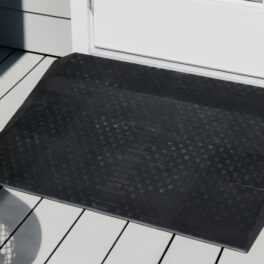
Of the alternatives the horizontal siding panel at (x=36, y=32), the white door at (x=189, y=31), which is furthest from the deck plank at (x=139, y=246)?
the horizontal siding panel at (x=36, y=32)

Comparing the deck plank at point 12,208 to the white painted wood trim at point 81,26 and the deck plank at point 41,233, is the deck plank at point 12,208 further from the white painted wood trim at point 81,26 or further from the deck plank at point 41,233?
the white painted wood trim at point 81,26

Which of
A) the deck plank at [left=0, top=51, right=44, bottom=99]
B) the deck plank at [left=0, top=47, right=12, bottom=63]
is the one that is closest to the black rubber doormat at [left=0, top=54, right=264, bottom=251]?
the deck plank at [left=0, top=51, right=44, bottom=99]

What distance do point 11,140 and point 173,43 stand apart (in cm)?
80

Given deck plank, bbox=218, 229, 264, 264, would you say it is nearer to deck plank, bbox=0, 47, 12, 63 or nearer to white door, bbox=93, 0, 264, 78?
white door, bbox=93, 0, 264, 78

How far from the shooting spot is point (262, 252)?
6.14ft

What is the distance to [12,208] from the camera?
2057 mm

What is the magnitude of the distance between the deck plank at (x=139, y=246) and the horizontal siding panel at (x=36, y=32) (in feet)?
3.86

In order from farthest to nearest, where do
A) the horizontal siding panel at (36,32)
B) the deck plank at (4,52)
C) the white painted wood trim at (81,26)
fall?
the deck plank at (4,52)
the horizontal siding panel at (36,32)
the white painted wood trim at (81,26)

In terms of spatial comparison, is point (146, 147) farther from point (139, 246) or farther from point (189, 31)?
point (189, 31)

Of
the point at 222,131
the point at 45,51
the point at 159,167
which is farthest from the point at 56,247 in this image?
the point at 45,51

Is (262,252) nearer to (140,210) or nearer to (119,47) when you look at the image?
(140,210)

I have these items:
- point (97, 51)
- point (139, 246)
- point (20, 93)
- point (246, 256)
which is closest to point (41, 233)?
point (139, 246)

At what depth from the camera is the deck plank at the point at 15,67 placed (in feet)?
8.93

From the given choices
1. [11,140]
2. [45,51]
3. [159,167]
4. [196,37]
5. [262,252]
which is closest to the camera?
[262,252]
